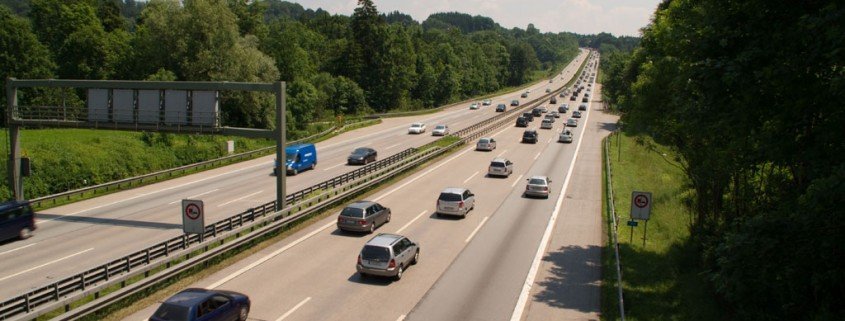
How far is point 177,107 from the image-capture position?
30.0 m

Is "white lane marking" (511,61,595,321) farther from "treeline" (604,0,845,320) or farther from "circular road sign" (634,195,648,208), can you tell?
"treeline" (604,0,845,320)

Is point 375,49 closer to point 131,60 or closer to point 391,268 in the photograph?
point 131,60

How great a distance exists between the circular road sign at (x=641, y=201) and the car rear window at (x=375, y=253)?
10.8m

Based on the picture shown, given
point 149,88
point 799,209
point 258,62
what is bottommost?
point 799,209

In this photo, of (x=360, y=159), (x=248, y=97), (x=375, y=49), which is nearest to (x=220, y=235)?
(x=360, y=159)

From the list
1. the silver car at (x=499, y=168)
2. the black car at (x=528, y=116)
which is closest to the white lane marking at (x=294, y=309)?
the silver car at (x=499, y=168)

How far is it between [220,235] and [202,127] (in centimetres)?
865

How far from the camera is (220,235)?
23.3m

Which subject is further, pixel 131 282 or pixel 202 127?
pixel 202 127

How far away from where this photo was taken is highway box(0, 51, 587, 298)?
74.4ft

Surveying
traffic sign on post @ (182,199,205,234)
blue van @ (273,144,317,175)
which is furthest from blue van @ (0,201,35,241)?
blue van @ (273,144,317,175)

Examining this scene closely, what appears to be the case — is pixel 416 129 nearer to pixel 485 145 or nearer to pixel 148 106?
pixel 485 145

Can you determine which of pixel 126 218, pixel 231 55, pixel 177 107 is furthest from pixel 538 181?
pixel 231 55

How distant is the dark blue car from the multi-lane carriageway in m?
1.35
